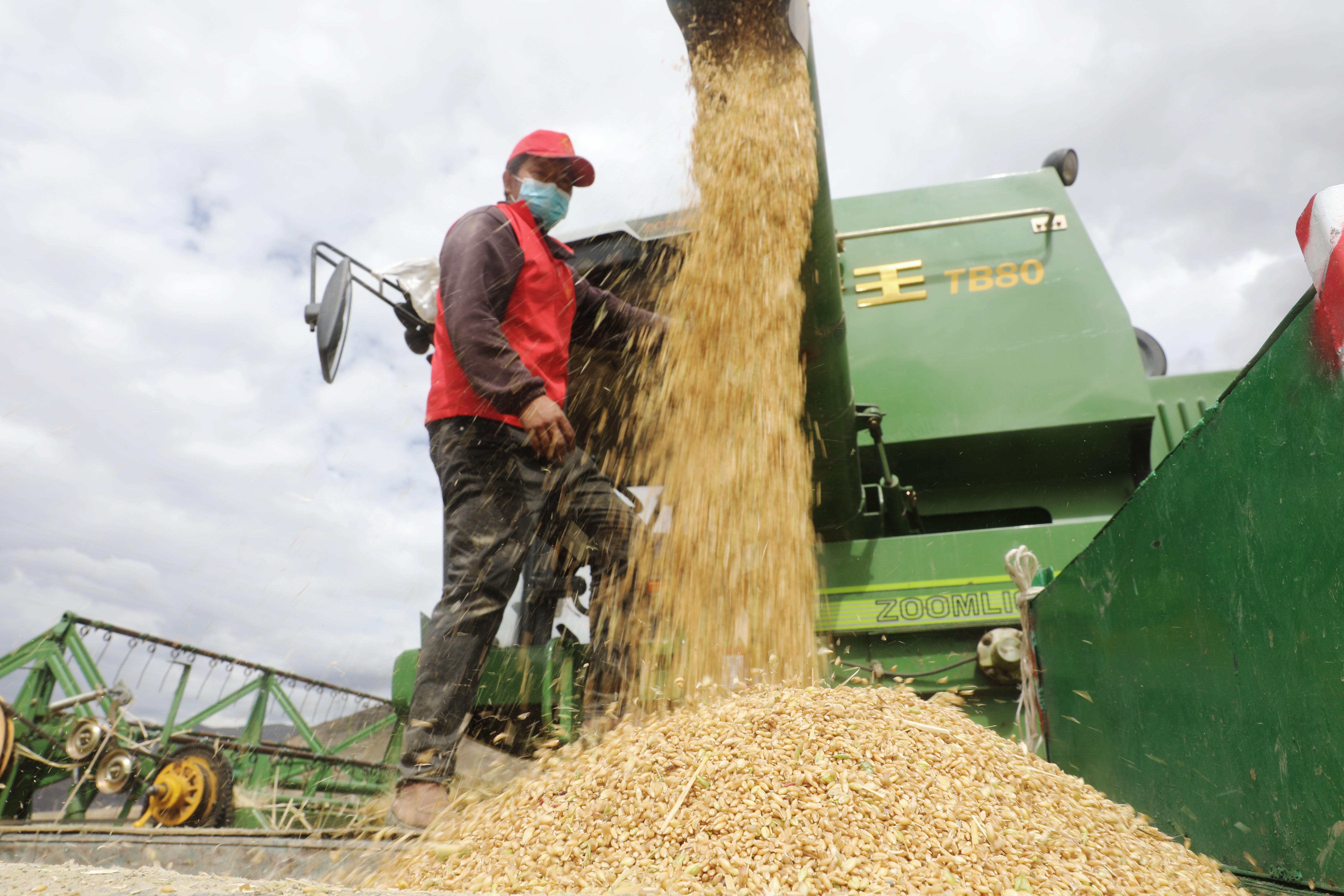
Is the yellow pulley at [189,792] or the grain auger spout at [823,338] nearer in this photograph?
the grain auger spout at [823,338]

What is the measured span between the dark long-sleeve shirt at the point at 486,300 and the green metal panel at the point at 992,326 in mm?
1369

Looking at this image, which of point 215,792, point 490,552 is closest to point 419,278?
point 490,552

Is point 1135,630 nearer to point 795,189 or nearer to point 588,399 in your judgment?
point 795,189

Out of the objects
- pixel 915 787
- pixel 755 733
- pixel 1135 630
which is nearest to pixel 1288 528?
pixel 1135 630

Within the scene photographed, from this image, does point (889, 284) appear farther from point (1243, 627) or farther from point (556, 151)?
point (1243, 627)

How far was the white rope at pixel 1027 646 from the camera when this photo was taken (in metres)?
2.24

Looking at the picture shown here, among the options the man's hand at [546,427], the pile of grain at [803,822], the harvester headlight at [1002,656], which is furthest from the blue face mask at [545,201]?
the harvester headlight at [1002,656]

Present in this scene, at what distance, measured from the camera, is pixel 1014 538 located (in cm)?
272

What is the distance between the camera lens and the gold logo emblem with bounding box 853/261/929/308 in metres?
3.31

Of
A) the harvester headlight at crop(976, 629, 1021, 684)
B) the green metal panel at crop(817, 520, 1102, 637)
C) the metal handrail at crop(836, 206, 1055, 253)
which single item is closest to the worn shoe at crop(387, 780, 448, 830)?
the green metal panel at crop(817, 520, 1102, 637)

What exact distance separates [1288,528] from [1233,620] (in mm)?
226

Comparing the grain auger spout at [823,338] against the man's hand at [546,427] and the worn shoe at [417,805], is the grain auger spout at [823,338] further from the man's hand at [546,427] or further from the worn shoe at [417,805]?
the worn shoe at [417,805]

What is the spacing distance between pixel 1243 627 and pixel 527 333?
1869 mm

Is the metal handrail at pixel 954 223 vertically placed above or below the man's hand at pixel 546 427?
above
